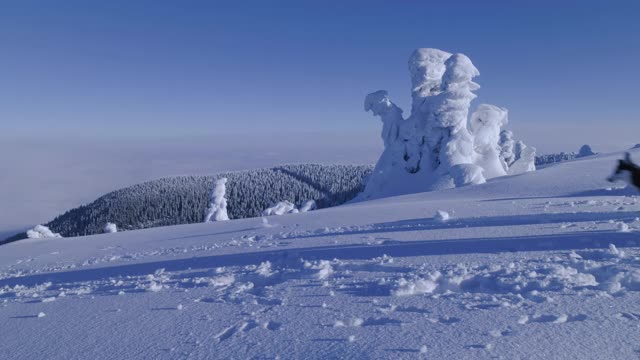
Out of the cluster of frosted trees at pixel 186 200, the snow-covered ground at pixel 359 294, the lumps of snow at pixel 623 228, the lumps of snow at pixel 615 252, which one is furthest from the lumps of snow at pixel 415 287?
the cluster of frosted trees at pixel 186 200

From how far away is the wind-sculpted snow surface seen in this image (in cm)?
3612

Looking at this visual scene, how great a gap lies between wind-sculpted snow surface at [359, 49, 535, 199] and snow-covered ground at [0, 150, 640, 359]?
80.8 feet

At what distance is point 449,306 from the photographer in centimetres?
562

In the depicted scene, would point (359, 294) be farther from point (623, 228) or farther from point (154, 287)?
point (623, 228)

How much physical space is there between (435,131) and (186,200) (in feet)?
227

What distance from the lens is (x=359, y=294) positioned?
21.2ft

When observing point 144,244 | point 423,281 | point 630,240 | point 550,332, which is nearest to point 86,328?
point 423,281

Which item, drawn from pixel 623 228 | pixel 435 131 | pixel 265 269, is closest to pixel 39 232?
pixel 265 269

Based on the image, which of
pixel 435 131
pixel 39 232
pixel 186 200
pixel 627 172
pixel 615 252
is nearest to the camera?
pixel 627 172

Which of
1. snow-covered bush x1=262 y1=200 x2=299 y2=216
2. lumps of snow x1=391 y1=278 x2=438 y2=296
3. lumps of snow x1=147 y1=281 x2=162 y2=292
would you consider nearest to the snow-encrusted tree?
snow-covered bush x1=262 y1=200 x2=299 y2=216

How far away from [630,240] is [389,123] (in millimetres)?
33538

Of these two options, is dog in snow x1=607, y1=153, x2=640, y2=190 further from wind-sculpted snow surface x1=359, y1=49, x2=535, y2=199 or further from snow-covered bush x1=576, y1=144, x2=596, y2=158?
snow-covered bush x1=576, y1=144, x2=596, y2=158

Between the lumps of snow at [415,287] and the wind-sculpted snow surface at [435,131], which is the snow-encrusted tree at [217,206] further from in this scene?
the lumps of snow at [415,287]

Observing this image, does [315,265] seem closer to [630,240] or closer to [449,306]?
[449,306]
